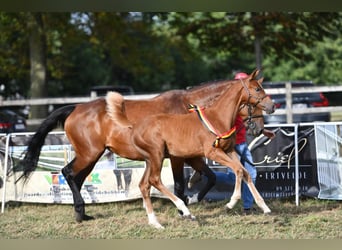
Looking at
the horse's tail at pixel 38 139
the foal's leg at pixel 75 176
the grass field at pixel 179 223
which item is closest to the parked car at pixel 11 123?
the horse's tail at pixel 38 139

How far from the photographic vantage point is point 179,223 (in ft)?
23.8

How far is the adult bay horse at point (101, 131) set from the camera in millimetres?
7684

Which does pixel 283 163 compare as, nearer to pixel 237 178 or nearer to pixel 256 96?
pixel 256 96

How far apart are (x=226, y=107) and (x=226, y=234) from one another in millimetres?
1582

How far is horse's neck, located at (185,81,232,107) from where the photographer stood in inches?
297

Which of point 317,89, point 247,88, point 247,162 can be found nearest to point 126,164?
point 247,162

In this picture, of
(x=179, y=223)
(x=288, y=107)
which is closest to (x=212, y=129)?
(x=179, y=223)

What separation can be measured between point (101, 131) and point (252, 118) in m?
2.14

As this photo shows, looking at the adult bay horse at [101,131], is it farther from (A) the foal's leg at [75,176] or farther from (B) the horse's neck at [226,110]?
(B) the horse's neck at [226,110]

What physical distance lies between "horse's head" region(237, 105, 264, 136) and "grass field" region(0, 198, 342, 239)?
3.86 ft

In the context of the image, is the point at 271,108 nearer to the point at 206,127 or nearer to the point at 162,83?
the point at 206,127

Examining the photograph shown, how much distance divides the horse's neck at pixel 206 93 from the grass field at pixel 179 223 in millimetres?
1569

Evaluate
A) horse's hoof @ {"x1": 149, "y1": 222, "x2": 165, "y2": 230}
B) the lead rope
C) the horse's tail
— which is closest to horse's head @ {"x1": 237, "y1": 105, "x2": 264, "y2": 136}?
the lead rope

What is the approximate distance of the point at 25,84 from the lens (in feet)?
94.3
